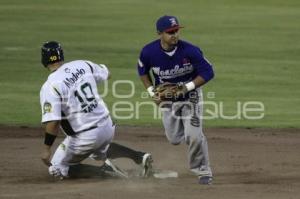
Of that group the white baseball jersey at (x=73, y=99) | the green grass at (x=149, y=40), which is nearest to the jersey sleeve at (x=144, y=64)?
the white baseball jersey at (x=73, y=99)

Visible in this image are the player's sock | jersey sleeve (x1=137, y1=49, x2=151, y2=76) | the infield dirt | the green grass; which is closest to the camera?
the infield dirt

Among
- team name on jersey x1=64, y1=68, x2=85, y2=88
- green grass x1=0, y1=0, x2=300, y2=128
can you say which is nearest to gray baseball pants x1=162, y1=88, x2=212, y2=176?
team name on jersey x1=64, y1=68, x2=85, y2=88

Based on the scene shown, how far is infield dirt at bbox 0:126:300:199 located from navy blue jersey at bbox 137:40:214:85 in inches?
46.9

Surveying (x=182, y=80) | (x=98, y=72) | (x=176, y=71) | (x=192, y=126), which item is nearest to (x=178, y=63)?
(x=176, y=71)

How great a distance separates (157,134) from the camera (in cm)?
1382

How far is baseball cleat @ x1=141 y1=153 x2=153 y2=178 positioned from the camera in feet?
33.8

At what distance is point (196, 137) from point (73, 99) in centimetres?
142

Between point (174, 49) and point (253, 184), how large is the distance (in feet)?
5.64

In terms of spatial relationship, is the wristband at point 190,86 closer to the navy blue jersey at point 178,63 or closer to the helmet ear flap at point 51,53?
the navy blue jersey at point 178,63

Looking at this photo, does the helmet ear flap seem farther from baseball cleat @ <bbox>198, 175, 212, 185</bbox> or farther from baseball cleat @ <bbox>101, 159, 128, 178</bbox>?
baseball cleat @ <bbox>198, 175, 212, 185</bbox>

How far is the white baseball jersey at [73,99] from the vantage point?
381 inches

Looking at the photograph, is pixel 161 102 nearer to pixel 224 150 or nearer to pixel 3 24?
pixel 224 150

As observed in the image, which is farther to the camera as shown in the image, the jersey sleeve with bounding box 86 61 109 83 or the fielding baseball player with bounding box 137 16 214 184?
the jersey sleeve with bounding box 86 61 109 83

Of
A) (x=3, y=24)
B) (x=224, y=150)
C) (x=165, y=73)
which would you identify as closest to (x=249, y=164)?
(x=224, y=150)
